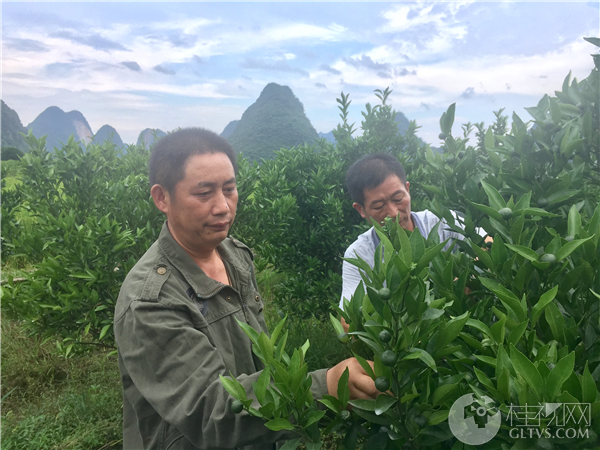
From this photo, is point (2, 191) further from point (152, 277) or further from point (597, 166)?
point (597, 166)

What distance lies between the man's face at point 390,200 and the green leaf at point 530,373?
199cm

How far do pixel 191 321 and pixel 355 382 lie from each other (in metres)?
0.70

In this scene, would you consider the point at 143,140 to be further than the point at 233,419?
Yes

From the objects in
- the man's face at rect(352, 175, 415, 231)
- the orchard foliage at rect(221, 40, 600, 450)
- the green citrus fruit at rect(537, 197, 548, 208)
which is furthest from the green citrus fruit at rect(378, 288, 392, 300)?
the man's face at rect(352, 175, 415, 231)

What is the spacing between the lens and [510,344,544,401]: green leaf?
770mm

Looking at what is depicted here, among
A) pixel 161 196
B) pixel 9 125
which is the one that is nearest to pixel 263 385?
pixel 161 196

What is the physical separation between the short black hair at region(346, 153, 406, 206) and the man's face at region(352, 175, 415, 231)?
0.12ft

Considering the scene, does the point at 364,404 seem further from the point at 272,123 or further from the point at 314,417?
the point at 272,123

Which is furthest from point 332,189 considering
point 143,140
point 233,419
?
point 143,140

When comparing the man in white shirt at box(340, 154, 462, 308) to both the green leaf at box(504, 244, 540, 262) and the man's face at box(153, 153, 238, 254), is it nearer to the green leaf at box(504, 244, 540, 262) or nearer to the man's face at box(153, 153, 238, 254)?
the man's face at box(153, 153, 238, 254)

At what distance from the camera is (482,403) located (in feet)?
2.79

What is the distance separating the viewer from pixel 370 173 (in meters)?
→ 2.82

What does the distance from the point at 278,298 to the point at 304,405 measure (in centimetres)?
370

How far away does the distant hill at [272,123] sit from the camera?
44972 millimetres
